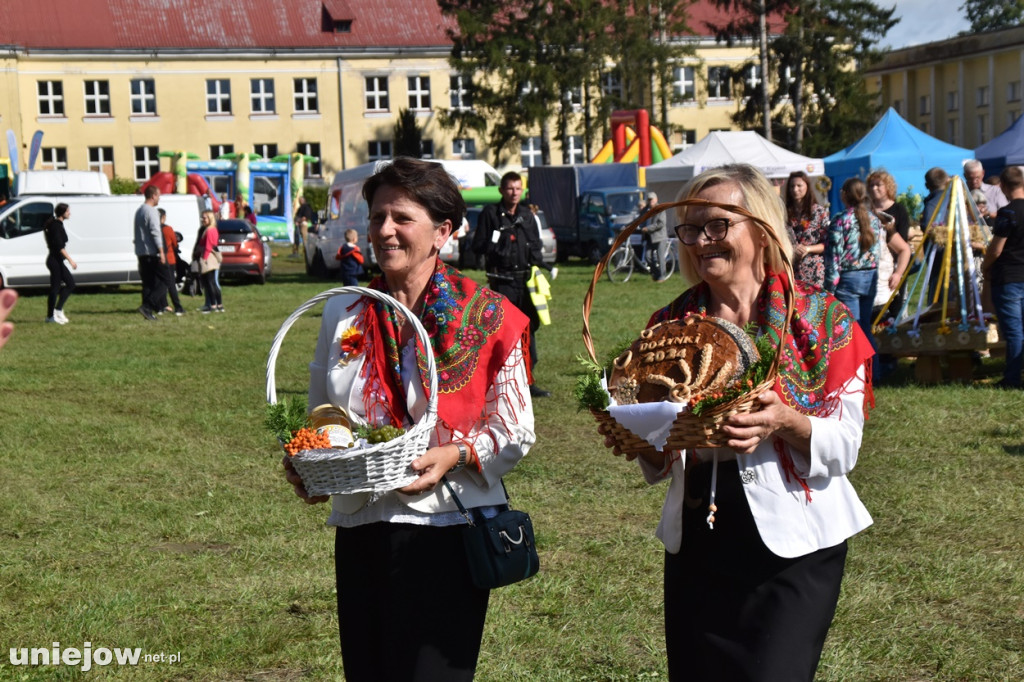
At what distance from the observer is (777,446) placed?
2930mm

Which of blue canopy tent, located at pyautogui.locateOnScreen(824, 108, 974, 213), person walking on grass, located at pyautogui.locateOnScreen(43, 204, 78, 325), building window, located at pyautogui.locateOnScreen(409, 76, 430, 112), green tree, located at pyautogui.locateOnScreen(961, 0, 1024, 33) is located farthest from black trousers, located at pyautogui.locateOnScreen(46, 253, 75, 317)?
green tree, located at pyautogui.locateOnScreen(961, 0, 1024, 33)

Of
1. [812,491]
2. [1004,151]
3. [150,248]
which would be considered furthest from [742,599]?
[1004,151]

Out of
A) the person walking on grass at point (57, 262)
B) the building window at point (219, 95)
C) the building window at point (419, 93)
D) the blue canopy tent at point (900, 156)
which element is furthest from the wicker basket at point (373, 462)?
the building window at point (419, 93)

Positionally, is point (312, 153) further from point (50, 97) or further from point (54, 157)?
point (50, 97)

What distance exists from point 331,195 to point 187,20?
38223 millimetres

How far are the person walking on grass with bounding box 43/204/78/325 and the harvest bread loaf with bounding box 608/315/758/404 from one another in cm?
1750

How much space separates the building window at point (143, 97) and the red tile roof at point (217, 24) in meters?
1.83

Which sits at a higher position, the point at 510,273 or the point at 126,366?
the point at 510,273

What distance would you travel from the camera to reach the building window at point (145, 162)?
6241 centimetres

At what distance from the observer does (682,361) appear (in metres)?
2.80

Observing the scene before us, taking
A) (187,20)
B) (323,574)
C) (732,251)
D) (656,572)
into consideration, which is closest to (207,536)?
(323,574)

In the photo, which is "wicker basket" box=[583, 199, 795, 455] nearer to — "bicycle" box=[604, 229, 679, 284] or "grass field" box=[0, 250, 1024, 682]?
"grass field" box=[0, 250, 1024, 682]

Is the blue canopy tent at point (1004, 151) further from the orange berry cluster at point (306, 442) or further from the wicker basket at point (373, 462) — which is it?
the orange berry cluster at point (306, 442)

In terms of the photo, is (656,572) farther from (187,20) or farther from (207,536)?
(187,20)
